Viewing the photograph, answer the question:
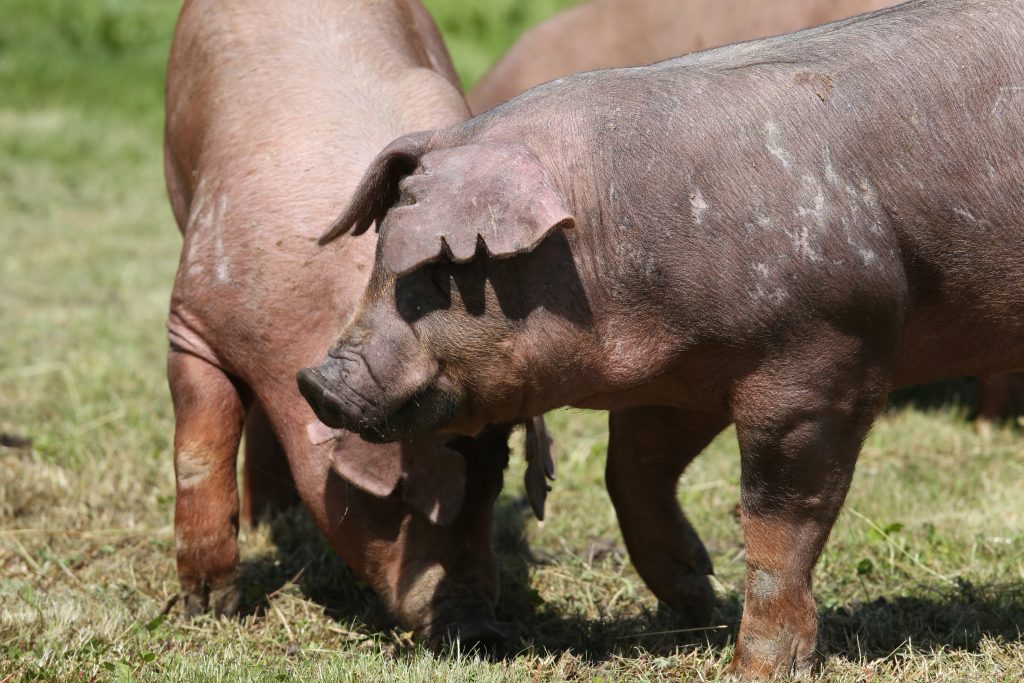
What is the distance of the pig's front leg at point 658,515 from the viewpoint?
15.5 ft

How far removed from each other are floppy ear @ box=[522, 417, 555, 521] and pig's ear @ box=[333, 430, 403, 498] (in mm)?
436

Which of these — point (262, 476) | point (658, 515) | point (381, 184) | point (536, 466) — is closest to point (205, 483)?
point (536, 466)

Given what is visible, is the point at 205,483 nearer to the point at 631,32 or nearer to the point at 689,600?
the point at 689,600

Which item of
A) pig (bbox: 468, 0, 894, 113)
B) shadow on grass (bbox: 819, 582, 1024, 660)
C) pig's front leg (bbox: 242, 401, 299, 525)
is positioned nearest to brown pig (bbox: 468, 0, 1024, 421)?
pig (bbox: 468, 0, 894, 113)

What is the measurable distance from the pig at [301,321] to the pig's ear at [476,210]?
31.5 inches

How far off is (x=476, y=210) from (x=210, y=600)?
194 centimetres

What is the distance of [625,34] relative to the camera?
360 inches

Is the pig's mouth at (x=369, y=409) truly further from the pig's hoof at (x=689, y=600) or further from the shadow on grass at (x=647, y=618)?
the pig's hoof at (x=689, y=600)

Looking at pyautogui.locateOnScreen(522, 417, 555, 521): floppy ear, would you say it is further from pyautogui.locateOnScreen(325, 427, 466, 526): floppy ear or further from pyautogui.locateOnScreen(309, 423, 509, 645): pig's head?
pyautogui.locateOnScreen(325, 427, 466, 526): floppy ear

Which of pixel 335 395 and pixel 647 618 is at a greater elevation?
pixel 335 395

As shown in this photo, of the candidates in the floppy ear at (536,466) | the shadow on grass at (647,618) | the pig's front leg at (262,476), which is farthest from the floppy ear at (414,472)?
the pig's front leg at (262,476)

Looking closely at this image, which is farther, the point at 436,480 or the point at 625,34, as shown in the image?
the point at 625,34

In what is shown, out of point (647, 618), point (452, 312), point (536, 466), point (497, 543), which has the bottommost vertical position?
point (647, 618)

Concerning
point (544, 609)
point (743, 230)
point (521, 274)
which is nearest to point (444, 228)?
point (521, 274)
